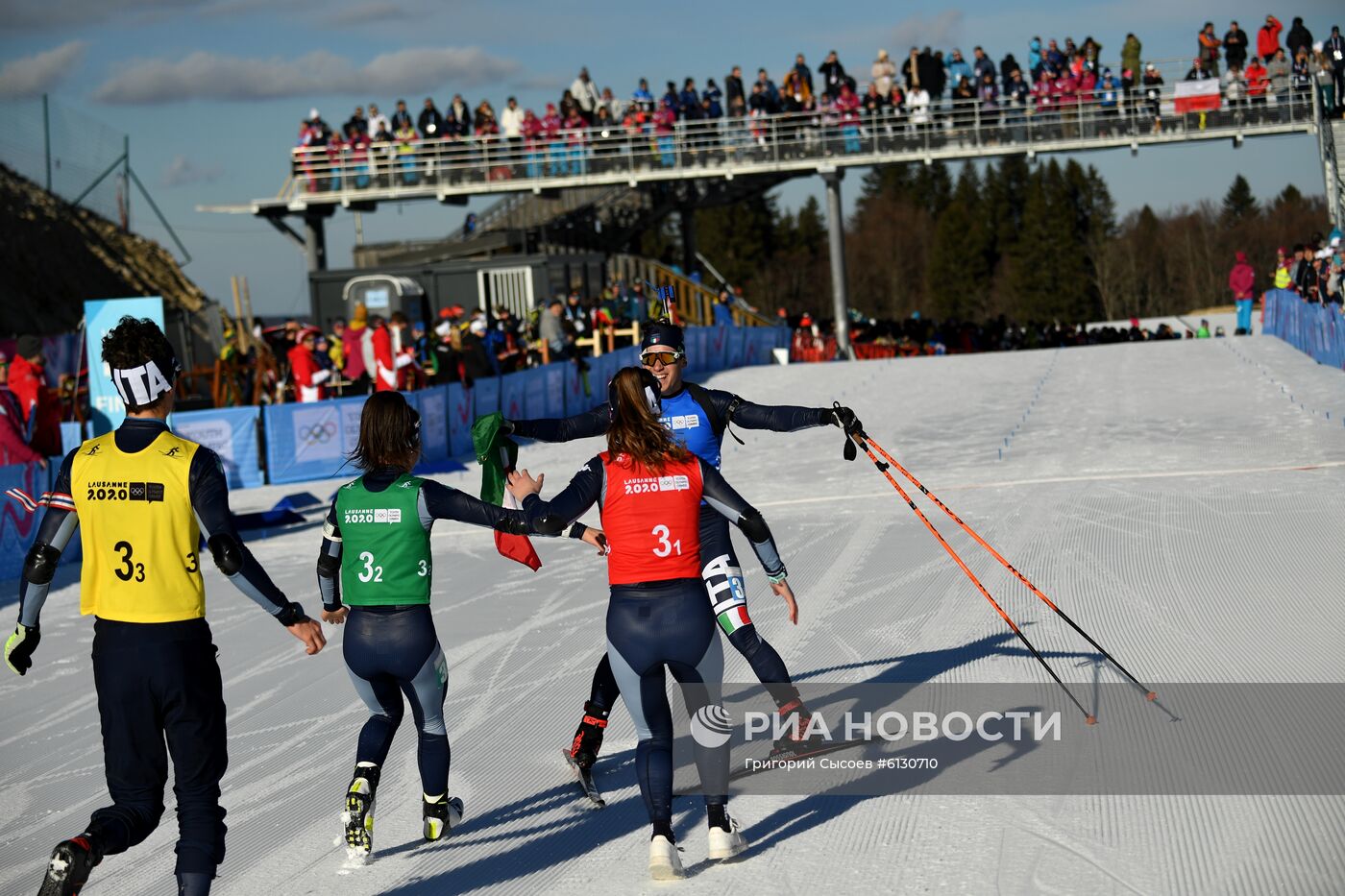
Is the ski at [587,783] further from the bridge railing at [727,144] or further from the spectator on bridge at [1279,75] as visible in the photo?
the spectator on bridge at [1279,75]

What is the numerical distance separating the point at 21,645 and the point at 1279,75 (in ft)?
129

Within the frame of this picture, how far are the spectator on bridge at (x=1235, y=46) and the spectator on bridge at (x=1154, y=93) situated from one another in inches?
71.6

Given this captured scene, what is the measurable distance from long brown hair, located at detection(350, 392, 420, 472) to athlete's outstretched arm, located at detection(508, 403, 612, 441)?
2.69 feet

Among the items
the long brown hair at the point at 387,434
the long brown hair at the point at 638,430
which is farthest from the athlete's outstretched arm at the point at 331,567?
the long brown hair at the point at 638,430

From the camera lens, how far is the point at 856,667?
25.6 feet

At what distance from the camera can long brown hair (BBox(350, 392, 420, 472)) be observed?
5.32 meters

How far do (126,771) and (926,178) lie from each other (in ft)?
383

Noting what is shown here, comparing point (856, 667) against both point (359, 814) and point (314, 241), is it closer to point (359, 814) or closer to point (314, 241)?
point (359, 814)

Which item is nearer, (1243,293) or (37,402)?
(37,402)

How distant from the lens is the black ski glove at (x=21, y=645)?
15.6 ft

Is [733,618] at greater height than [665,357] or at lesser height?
lesser

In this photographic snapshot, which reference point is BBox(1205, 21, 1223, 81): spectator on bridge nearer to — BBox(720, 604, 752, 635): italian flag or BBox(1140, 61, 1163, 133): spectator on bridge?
BBox(1140, 61, 1163, 133): spectator on bridge

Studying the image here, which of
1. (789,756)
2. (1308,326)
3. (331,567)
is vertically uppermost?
(1308,326)

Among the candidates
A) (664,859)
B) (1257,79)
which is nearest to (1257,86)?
(1257,79)
